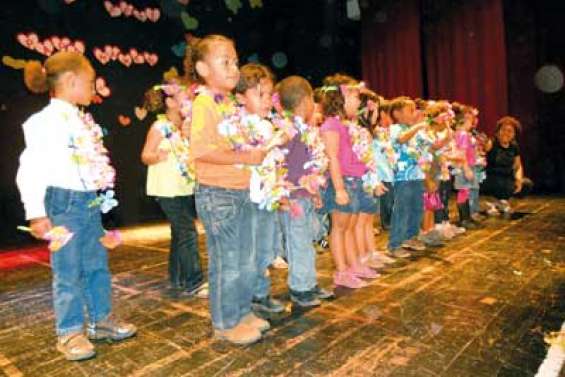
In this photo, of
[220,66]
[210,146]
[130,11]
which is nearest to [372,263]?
[210,146]

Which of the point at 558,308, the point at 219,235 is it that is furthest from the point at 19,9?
the point at 558,308

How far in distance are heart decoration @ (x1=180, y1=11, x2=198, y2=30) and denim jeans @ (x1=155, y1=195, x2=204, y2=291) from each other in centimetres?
586

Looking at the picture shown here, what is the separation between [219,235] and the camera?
2.43 m

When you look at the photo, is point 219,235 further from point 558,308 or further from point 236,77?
point 558,308

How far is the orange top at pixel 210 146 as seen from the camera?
233 cm

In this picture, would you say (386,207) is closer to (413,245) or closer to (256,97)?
(413,245)

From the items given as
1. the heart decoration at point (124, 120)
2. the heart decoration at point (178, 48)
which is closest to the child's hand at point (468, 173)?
the heart decoration at point (178, 48)

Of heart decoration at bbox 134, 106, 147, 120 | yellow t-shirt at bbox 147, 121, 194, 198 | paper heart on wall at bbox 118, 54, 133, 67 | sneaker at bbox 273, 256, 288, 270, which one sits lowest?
sneaker at bbox 273, 256, 288, 270

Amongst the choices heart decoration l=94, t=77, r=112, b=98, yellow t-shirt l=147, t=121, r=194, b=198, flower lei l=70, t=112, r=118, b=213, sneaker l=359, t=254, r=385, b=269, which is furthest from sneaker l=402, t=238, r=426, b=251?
heart decoration l=94, t=77, r=112, b=98

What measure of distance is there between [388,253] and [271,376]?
103 inches

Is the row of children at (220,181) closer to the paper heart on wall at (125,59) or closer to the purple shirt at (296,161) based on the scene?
the purple shirt at (296,161)

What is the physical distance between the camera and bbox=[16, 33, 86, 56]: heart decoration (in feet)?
22.3

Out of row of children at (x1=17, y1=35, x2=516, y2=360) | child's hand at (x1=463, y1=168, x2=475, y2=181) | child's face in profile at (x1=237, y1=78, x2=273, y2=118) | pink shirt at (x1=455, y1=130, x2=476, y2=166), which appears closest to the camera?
row of children at (x1=17, y1=35, x2=516, y2=360)

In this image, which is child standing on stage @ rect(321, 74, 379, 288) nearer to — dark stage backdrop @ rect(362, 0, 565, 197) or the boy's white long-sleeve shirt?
the boy's white long-sleeve shirt
